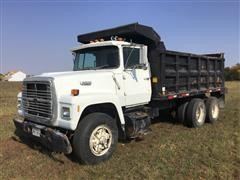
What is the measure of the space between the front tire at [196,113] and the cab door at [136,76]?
7.36ft

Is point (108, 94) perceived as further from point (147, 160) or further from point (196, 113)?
point (196, 113)

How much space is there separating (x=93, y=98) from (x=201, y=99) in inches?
218

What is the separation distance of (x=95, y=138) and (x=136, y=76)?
2127 mm

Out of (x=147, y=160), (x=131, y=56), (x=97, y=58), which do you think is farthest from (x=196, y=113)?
(x=97, y=58)

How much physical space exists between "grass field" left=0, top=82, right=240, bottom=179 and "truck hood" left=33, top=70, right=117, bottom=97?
147 centimetres

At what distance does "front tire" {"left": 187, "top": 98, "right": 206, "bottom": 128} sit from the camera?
9341 millimetres

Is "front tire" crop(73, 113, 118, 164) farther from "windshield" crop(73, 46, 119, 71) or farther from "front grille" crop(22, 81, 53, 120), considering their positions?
"windshield" crop(73, 46, 119, 71)

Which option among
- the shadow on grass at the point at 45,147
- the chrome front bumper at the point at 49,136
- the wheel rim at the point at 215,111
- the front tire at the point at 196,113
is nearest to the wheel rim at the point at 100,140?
the shadow on grass at the point at 45,147

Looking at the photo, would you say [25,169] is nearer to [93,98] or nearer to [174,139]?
[93,98]

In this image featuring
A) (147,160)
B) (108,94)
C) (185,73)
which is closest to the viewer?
(147,160)

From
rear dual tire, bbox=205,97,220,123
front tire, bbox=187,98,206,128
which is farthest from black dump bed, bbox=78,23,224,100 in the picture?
rear dual tire, bbox=205,97,220,123

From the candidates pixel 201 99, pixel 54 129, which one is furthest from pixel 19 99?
pixel 201 99

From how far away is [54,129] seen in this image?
19.2ft

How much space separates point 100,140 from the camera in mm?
5969
